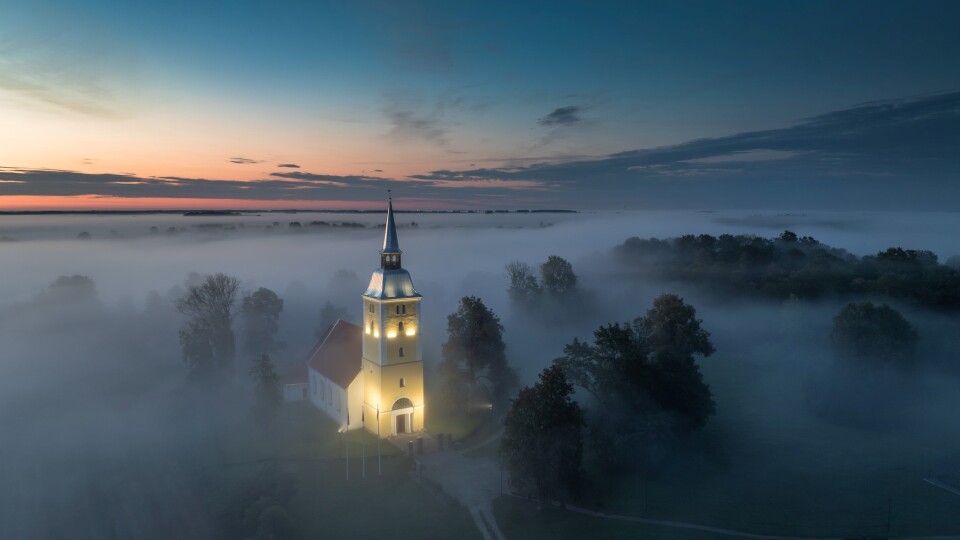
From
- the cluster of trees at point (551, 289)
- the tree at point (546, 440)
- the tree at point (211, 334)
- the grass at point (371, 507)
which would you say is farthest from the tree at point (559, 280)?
the tree at point (546, 440)

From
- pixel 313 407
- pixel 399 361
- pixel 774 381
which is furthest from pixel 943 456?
pixel 313 407

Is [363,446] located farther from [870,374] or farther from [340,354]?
[870,374]

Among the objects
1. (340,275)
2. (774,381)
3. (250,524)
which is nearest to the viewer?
(250,524)

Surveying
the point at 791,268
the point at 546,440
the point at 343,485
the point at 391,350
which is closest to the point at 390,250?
the point at 391,350

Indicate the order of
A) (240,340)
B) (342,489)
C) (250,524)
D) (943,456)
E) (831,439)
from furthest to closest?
(240,340) → (831,439) → (943,456) → (342,489) → (250,524)

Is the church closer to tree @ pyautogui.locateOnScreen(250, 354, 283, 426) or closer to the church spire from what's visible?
the church spire

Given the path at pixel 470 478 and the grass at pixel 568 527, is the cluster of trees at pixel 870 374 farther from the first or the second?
the path at pixel 470 478

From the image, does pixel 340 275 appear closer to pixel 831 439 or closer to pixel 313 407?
pixel 313 407
